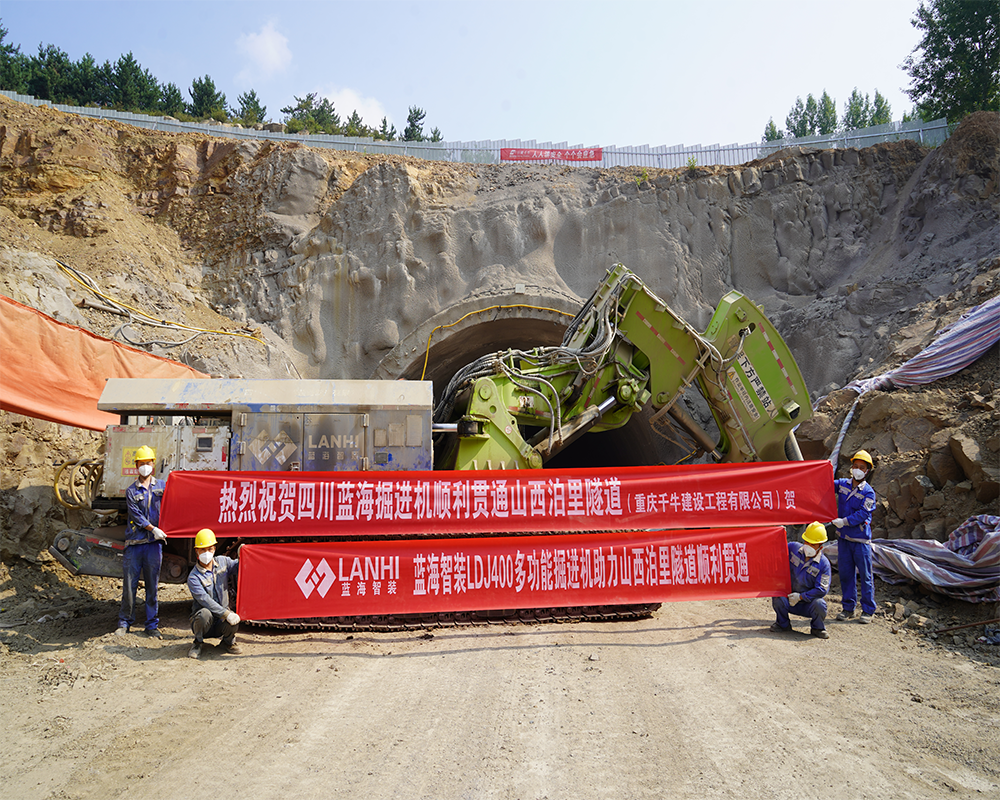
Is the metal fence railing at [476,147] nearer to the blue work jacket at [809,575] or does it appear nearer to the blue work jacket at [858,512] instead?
the blue work jacket at [858,512]

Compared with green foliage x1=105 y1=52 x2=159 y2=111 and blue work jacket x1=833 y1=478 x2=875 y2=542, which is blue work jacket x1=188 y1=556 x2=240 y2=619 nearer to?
blue work jacket x1=833 y1=478 x2=875 y2=542

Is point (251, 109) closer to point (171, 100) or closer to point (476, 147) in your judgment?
point (171, 100)

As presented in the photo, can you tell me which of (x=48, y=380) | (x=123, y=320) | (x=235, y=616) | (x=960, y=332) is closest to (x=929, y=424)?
(x=960, y=332)

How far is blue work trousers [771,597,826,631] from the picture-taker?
6.44 m

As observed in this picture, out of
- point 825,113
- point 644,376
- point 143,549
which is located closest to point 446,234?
point 644,376

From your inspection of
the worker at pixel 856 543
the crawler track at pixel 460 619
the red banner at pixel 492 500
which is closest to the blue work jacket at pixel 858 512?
the worker at pixel 856 543

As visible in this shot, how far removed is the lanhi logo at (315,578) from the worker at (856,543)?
5.43 metres

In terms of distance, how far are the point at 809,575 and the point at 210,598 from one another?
5.88 meters

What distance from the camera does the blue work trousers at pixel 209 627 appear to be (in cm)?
585

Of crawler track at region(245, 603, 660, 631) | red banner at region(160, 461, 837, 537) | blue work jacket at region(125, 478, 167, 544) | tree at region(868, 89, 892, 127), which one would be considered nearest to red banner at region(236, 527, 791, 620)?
red banner at region(160, 461, 837, 537)

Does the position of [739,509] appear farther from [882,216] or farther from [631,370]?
[882,216]

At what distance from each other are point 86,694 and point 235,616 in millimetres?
1258

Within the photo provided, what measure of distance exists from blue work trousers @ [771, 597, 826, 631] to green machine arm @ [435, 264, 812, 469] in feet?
7.89

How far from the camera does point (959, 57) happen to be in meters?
17.5
